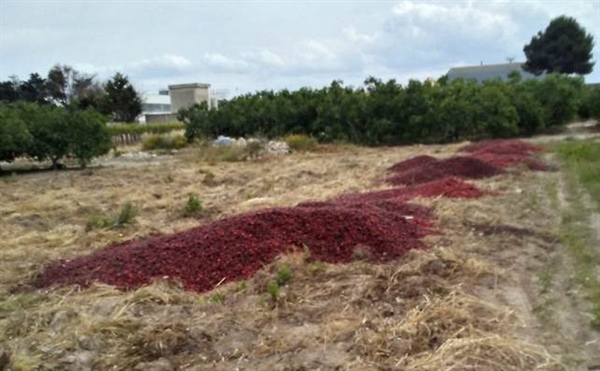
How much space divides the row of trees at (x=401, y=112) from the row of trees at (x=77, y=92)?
49.1ft

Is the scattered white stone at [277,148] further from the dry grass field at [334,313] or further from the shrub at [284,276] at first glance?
the shrub at [284,276]

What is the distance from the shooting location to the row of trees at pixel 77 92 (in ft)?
128

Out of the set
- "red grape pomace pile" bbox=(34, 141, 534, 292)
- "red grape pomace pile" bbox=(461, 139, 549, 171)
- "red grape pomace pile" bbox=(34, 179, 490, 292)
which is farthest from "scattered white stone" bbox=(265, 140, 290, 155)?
"red grape pomace pile" bbox=(34, 179, 490, 292)

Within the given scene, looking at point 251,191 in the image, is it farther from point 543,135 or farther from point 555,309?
point 543,135

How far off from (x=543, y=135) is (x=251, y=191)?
51.5 ft

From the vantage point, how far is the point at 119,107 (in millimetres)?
39312

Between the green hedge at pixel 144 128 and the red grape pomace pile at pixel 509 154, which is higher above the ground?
the red grape pomace pile at pixel 509 154

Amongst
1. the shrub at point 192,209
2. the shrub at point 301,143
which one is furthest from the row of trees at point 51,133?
the shrub at point 192,209

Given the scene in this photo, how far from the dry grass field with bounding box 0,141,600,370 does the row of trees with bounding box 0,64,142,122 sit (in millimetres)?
32866

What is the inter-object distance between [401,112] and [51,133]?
11.4 m

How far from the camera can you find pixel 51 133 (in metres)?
17.0

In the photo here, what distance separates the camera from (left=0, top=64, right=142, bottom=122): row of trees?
128 feet

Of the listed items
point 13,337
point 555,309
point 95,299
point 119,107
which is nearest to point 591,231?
point 555,309

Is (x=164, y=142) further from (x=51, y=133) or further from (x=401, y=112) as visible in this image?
(x=401, y=112)
